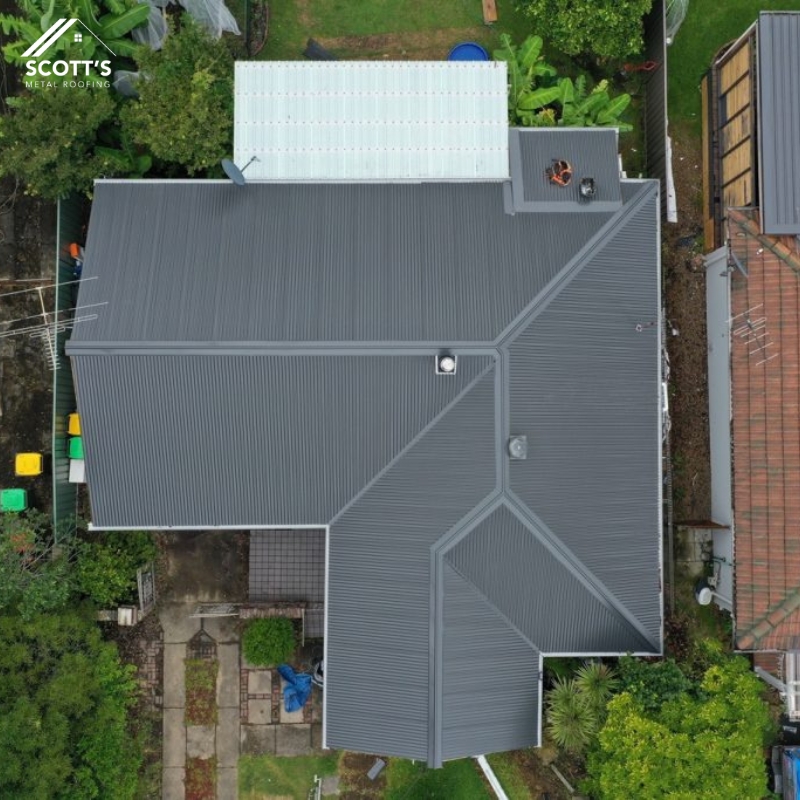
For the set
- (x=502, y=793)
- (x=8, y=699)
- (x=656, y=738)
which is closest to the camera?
(x=656, y=738)

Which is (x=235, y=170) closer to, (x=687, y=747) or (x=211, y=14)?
(x=211, y=14)

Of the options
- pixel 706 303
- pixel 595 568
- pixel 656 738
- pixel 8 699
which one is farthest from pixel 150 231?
pixel 656 738

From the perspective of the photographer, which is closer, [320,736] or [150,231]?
[150,231]

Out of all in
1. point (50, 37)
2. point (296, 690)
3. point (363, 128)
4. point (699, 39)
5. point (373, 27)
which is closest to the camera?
point (363, 128)

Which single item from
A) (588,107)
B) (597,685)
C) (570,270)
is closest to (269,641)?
(597,685)

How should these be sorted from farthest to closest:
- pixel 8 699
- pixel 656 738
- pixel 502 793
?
pixel 502 793 < pixel 8 699 < pixel 656 738

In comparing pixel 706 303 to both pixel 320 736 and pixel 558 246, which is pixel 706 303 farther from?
pixel 320 736

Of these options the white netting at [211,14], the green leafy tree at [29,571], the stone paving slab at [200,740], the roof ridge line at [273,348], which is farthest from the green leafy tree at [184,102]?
the stone paving slab at [200,740]
